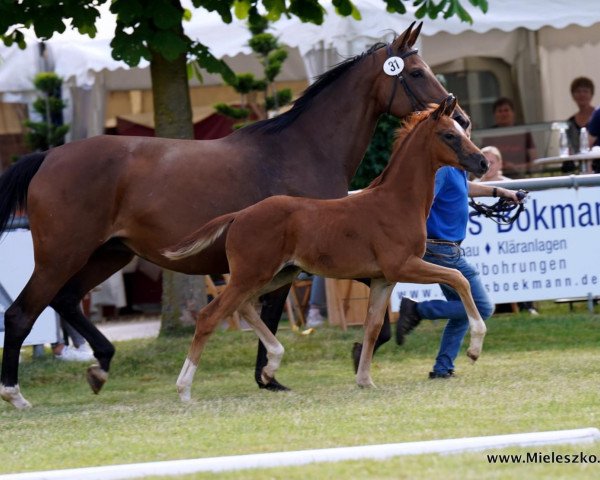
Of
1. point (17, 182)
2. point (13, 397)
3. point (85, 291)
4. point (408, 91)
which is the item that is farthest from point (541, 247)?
point (13, 397)

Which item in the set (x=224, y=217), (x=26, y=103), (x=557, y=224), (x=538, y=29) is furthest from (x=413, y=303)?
(x=26, y=103)

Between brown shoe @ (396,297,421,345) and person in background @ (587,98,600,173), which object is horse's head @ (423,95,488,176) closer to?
brown shoe @ (396,297,421,345)

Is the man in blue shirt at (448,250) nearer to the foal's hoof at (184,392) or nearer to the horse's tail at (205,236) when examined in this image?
the horse's tail at (205,236)

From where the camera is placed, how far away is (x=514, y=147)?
1514 cm

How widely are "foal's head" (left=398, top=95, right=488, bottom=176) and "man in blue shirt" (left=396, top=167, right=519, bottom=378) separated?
572mm

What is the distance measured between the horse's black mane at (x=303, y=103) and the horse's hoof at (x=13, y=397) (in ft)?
7.85

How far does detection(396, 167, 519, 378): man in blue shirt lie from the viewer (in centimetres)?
883

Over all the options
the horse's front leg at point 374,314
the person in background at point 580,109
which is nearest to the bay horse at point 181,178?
the horse's front leg at point 374,314

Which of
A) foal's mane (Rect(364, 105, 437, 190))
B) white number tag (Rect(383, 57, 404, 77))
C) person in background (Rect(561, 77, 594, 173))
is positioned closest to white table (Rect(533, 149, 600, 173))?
person in background (Rect(561, 77, 594, 173))

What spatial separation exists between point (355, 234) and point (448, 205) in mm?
1032

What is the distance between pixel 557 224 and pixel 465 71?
4990mm

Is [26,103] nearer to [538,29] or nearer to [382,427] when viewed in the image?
[538,29]

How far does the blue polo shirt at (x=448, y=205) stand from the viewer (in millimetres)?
8797

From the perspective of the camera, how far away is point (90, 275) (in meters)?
9.38
